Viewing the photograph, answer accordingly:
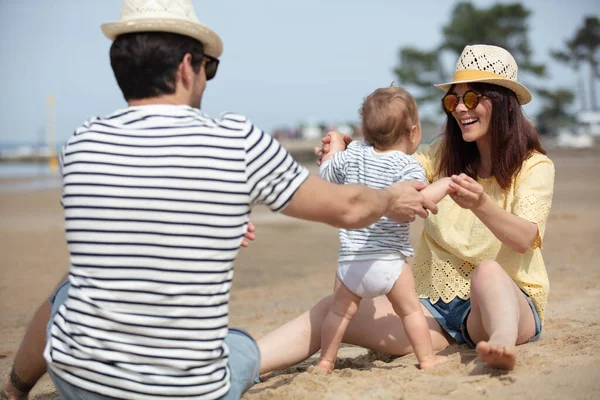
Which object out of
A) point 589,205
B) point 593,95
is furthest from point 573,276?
point 593,95

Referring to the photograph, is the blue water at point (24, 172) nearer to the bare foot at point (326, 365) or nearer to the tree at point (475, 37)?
the tree at point (475, 37)

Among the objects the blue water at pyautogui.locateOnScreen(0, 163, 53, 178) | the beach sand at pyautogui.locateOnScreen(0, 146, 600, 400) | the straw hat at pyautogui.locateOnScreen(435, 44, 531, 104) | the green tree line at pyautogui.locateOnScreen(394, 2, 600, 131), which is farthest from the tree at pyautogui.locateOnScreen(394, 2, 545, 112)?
the straw hat at pyautogui.locateOnScreen(435, 44, 531, 104)

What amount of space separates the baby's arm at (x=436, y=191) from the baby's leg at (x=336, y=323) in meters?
0.64

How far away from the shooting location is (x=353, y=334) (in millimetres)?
4016

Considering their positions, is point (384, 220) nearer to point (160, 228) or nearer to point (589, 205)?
point (160, 228)

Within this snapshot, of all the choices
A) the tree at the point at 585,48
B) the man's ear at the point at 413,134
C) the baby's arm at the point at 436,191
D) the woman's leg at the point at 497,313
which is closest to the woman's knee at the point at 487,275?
the woman's leg at the point at 497,313

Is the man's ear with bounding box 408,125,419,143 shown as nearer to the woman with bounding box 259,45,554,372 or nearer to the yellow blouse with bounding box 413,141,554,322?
the woman with bounding box 259,45,554,372

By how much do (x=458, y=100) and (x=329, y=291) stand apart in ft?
12.4

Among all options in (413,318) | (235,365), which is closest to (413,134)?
(413,318)

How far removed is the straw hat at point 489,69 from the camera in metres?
3.95

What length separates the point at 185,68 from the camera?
8.60ft

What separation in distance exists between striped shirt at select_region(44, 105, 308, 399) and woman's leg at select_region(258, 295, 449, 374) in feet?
3.83

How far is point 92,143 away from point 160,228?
1.24ft

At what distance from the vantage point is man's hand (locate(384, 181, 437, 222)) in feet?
10.7
